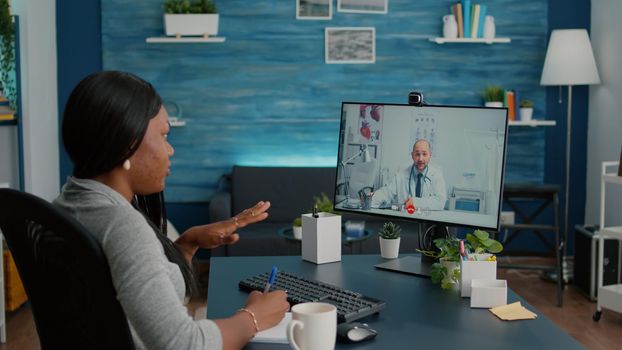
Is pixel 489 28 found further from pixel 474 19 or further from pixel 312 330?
pixel 312 330

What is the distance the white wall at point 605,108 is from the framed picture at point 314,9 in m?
1.86

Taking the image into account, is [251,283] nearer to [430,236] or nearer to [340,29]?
[430,236]

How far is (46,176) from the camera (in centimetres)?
497

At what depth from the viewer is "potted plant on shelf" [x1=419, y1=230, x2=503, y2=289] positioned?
6.39ft

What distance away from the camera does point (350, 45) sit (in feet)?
17.8

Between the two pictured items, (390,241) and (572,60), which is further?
(572,60)

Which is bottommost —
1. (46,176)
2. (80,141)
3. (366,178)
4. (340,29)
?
(46,176)

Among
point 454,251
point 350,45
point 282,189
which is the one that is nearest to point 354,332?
point 454,251

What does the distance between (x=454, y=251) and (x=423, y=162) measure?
30cm

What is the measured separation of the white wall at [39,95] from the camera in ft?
15.0

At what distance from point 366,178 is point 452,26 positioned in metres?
3.27

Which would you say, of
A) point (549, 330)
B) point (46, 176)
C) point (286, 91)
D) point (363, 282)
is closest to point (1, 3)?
point (46, 176)

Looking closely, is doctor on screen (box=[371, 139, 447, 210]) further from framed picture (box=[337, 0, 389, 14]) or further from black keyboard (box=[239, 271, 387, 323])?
framed picture (box=[337, 0, 389, 14])

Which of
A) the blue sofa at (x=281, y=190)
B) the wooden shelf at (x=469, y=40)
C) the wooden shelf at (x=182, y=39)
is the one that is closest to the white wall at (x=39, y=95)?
the wooden shelf at (x=182, y=39)
